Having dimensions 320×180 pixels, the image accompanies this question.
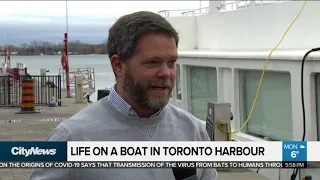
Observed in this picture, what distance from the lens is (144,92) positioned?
208 cm

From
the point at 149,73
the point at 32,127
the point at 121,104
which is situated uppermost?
the point at 149,73

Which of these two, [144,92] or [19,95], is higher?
[144,92]

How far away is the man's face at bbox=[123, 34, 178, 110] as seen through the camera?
208cm

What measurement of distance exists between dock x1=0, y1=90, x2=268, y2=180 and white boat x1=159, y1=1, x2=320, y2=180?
55cm

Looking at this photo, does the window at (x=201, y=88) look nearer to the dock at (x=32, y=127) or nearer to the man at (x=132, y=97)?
the dock at (x=32, y=127)

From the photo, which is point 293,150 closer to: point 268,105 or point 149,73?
point 268,105

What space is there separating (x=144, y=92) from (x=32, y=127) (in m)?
11.5

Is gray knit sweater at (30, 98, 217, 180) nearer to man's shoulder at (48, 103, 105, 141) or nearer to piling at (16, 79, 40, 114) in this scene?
man's shoulder at (48, 103, 105, 141)

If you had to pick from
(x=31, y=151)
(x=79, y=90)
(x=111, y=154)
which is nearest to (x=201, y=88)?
(x=31, y=151)

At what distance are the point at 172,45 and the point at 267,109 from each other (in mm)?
5515

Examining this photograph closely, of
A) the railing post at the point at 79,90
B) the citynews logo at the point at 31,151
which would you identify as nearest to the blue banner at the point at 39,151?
the citynews logo at the point at 31,151


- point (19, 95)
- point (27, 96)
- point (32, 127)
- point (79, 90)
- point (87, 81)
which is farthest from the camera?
point (87, 81)

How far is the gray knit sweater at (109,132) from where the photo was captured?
2.05 m

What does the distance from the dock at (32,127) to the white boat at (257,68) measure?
549 millimetres
